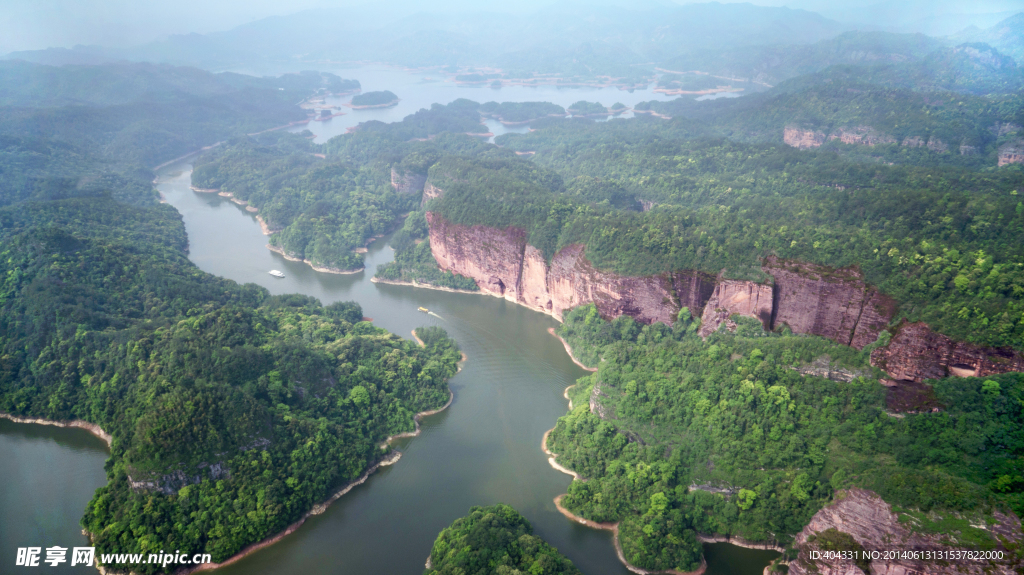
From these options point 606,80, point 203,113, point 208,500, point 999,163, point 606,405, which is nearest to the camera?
point 208,500

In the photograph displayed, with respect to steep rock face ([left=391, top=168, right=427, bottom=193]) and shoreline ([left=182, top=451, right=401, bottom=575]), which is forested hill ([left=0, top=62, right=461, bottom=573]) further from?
steep rock face ([left=391, top=168, right=427, bottom=193])

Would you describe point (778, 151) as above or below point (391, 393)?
above

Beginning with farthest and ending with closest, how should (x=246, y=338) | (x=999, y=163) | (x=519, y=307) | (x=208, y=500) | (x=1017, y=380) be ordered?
(x=999, y=163), (x=519, y=307), (x=246, y=338), (x=208, y=500), (x=1017, y=380)

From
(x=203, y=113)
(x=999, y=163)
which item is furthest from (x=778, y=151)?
(x=203, y=113)

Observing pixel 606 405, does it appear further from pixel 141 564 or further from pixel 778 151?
pixel 778 151

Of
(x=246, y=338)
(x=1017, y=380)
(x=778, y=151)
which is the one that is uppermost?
(x=778, y=151)

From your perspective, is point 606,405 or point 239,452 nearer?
point 239,452
